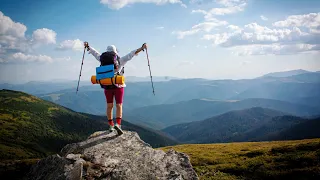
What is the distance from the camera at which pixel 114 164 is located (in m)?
11.9

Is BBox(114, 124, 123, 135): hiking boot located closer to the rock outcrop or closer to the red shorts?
the rock outcrop

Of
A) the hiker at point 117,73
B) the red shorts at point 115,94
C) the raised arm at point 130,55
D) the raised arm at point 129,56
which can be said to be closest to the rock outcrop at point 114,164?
the hiker at point 117,73

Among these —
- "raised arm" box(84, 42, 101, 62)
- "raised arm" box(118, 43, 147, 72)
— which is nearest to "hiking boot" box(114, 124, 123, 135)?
"raised arm" box(118, 43, 147, 72)

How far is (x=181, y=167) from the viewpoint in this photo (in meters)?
11.9

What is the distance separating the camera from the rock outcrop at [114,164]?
426 inches

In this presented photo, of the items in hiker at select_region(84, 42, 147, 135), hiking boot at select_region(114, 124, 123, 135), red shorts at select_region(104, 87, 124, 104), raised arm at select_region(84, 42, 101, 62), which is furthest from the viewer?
raised arm at select_region(84, 42, 101, 62)

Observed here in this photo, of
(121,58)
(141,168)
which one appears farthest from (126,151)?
(121,58)

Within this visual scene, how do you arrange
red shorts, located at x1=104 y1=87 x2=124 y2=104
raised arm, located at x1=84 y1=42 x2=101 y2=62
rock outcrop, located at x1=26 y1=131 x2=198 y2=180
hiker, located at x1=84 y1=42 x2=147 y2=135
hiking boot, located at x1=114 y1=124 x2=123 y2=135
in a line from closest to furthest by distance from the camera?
rock outcrop, located at x1=26 y1=131 x2=198 y2=180 → hiker, located at x1=84 y1=42 x2=147 y2=135 → red shorts, located at x1=104 y1=87 x2=124 y2=104 → hiking boot, located at x1=114 y1=124 x2=123 y2=135 → raised arm, located at x1=84 y1=42 x2=101 y2=62

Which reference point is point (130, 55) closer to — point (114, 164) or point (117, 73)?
point (117, 73)

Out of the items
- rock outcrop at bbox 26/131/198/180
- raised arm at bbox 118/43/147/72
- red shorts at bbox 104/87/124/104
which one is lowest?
rock outcrop at bbox 26/131/198/180

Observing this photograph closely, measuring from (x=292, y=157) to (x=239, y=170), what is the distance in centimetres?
712

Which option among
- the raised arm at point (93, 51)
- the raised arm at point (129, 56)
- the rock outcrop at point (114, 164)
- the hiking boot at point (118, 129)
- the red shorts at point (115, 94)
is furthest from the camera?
the raised arm at point (93, 51)

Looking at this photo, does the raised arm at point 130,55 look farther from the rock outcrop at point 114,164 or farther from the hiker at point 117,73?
the rock outcrop at point 114,164

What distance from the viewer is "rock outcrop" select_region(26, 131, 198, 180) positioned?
35.5ft
